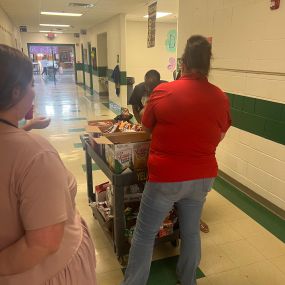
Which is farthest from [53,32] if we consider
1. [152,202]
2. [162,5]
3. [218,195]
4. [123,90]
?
[152,202]

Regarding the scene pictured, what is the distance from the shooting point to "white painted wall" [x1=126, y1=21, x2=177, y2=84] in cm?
956

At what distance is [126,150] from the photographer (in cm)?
196

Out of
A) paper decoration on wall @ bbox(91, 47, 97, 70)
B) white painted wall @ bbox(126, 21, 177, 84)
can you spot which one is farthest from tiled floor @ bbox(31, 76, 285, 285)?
paper decoration on wall @ bbox(91, 47, 97, 70)

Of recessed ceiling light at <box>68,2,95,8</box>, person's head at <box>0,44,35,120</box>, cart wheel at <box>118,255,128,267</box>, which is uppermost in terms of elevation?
recessed ceiling light at <box>68,2,95,8</box>

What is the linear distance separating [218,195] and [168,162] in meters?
2.00

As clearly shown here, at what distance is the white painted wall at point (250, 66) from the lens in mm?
2832

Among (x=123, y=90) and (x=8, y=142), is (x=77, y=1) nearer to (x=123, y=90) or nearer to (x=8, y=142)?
(x=123, y=90)

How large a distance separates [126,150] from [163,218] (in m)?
0.53

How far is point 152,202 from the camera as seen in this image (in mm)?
1636

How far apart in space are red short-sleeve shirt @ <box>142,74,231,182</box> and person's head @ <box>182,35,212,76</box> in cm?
5

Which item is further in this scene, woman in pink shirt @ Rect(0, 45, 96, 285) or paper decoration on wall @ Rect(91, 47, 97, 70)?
paper decoration on wall @ Rect(91, 47, 97, 70)

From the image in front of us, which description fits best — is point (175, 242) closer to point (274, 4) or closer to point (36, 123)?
point (36, 123)

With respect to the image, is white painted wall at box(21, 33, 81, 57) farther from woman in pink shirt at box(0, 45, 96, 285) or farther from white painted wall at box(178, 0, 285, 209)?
woman in pink shirt at box(0, 45, 96, 285)

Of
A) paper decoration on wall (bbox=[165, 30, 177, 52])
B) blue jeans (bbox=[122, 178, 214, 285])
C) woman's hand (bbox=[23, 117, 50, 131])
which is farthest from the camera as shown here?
paper decoration on wall (bbox=[165, 30, 177, 52])
